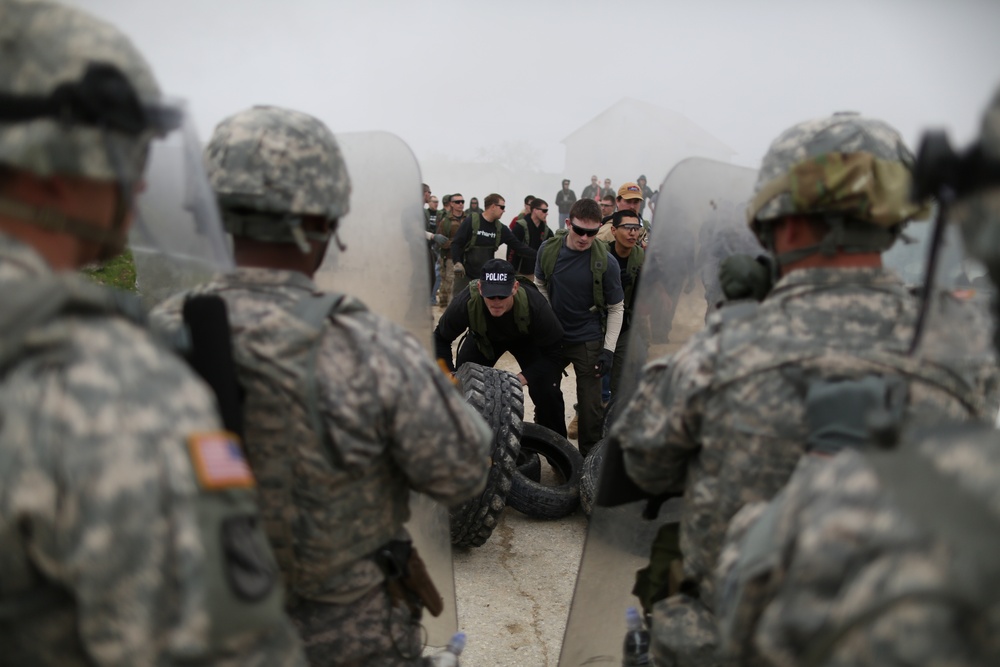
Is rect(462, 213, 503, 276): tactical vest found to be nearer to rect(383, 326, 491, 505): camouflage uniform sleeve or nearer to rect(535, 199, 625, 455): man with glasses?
rect(535, 199, 625, 455): man with glasses

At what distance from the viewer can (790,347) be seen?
5.69ft

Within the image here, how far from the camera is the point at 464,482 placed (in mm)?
1867

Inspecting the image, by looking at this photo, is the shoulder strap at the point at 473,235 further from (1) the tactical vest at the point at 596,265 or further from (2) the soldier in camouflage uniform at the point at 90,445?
(2) the soldier in camouflage uniform at the point at 90,445

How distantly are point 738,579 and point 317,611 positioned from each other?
113 cm

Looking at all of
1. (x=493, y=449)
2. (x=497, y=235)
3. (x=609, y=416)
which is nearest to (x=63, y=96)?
(x=493, y=449)

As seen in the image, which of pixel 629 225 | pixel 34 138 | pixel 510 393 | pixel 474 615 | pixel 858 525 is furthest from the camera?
pixel 629 225

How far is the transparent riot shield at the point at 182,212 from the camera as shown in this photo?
1449 mm

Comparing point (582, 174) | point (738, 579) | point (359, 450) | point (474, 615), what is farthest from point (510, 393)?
point (582, 174)

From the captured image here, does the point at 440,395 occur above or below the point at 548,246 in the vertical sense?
above

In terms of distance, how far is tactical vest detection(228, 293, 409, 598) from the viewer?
5.51 feet

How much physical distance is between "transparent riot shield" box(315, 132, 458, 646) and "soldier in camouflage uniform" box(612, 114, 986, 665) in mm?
891

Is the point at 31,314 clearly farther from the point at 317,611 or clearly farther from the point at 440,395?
the point at 317,611

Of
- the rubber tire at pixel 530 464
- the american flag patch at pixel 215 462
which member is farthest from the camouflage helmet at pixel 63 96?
the rubber tire at pixel 530 464

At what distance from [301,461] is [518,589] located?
2.74m
